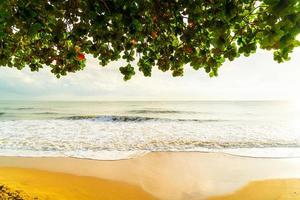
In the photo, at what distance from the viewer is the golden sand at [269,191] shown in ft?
26.9

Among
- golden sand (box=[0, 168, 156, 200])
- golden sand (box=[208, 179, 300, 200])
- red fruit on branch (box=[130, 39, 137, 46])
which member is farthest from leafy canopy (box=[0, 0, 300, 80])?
golden sand (box=[208, 179, 300, 200])

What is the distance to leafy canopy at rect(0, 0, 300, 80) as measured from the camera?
11.3ft

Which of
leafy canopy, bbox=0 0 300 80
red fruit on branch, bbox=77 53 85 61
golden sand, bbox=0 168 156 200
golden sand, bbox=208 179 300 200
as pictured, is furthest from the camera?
golden sand, bbox=208 179 300 200

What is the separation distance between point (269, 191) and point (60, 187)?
6.05 m

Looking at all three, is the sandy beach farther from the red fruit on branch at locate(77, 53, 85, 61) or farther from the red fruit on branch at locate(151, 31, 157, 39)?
the red fruit on branch at locate(151, 31, 157, 39)

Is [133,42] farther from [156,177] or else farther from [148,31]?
[156,177]

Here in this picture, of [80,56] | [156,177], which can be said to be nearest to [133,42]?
[80,56]

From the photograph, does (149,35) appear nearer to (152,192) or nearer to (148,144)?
(152,192)

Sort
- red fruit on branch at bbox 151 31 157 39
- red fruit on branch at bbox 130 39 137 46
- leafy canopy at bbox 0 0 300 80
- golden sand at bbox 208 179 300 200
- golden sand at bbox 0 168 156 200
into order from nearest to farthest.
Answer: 1. leafy canopy at bbox 0 0 300 80
2. red fruit on branch at bbox 151 31 157 39
3. red fruit on branch at bbox 130 39 137 46
4. golden sand at bbox 0 168 156 200
5. golden sand at bbox 208 179 300 200

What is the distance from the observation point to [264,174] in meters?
10.4

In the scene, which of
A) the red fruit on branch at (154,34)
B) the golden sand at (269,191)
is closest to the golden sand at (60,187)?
the golden sand at (269,191)

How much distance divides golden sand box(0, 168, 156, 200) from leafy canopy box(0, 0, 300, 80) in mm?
3257

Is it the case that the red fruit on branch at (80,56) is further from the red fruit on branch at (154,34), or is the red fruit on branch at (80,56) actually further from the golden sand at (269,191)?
the golden sand at (269,191)

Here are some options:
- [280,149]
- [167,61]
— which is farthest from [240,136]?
[167,61]
